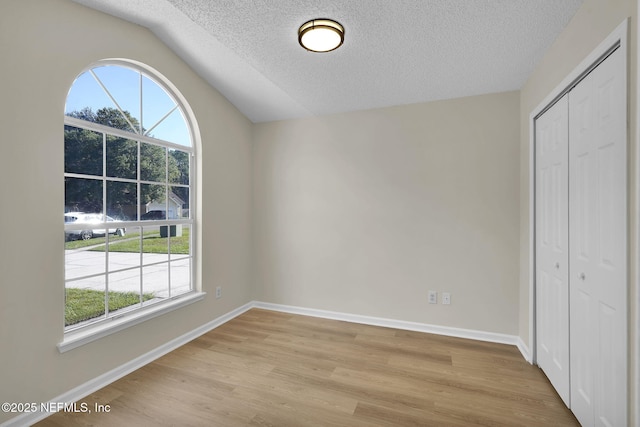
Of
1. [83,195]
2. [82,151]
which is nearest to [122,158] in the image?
[82,151]

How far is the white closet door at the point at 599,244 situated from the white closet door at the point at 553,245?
9 cm

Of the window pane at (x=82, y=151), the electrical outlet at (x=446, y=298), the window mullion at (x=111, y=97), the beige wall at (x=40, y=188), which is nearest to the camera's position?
the beige wall at (x=40, y=188)

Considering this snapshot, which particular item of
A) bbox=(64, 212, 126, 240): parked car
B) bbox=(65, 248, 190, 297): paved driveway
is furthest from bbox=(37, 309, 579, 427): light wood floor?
bbox=(64, 212, 126, 240): parked car

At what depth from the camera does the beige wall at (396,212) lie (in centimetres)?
288

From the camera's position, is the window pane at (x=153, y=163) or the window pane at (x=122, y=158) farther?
the window pane at (x=153, y=163)

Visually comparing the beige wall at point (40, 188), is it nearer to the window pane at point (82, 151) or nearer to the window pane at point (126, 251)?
the window pane at point (82, 151)

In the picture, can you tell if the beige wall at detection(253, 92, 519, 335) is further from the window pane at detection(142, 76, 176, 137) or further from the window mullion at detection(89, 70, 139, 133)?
the window mullion at detection(89, 70, 139, 133)

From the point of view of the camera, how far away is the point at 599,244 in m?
1.52

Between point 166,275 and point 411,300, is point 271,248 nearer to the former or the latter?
point 166,275

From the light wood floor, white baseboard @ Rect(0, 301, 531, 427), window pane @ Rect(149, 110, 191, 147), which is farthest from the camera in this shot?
window pane @ Rect(149, 110, 191, 147)

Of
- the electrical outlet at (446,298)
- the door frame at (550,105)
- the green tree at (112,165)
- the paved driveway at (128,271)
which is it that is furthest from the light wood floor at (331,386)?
the green tree at (112,165)

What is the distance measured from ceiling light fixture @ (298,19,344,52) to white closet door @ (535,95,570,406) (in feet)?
5.13

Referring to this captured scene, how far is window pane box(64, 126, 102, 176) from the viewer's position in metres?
2.07

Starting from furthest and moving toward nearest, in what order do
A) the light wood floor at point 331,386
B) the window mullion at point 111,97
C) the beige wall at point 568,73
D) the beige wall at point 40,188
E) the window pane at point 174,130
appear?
the window pane at point 174,130, the window mullion at point 111,97, the light wood floor at point 331,386, the beige wall at point 40,188, the beige wall at point 568,73
